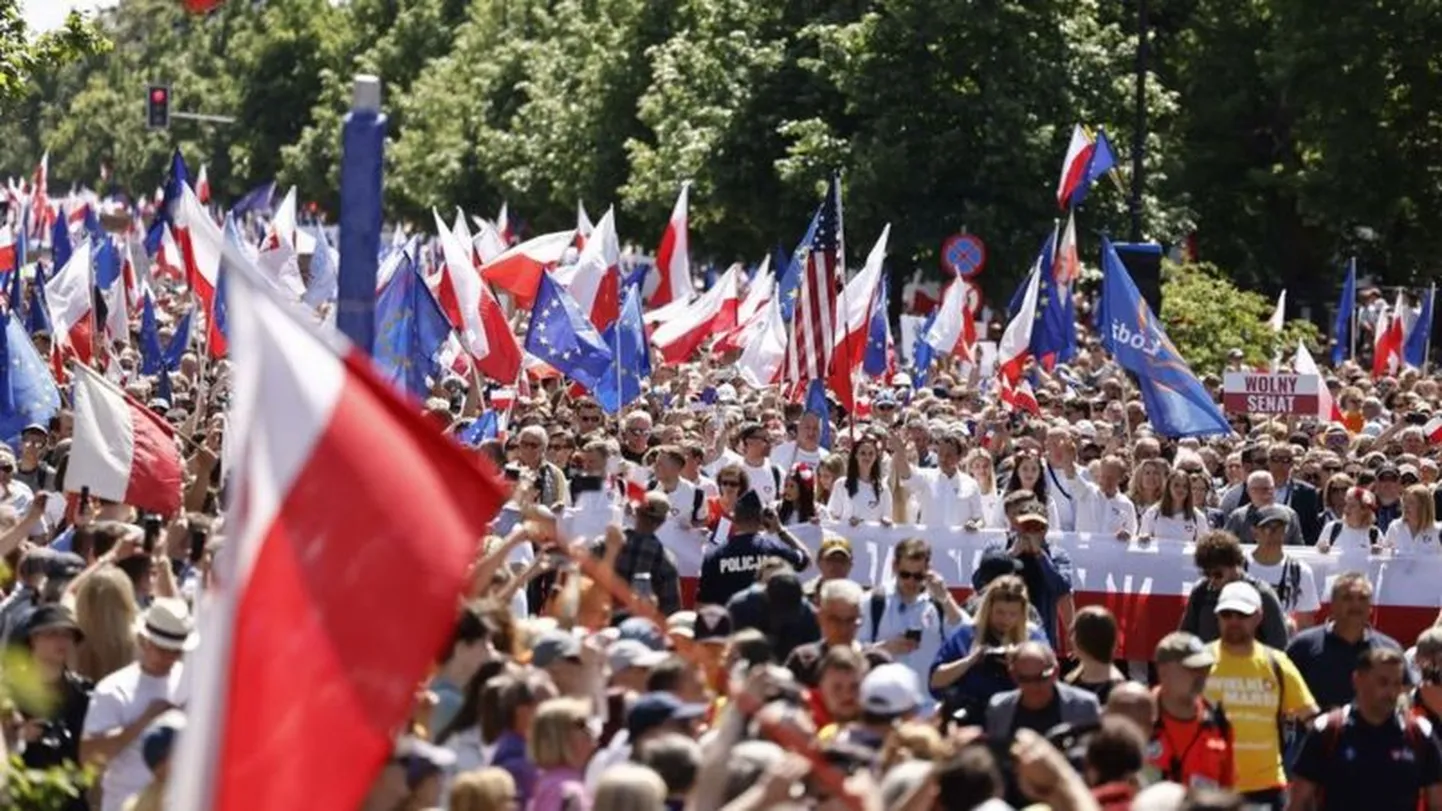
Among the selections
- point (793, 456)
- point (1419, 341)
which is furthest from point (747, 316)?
point (793, 456)

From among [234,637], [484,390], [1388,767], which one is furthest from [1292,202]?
[234,637]

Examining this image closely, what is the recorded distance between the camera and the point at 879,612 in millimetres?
13148

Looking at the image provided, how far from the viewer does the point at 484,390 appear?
27.3m

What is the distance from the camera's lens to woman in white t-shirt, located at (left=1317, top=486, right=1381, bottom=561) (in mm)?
17312

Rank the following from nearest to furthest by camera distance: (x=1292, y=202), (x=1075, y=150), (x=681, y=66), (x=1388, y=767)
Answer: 1. (x=1388, y=767)
2. (x=1075, y=150)
3. (x=681, y=66)
4. (x=1292, y=202)

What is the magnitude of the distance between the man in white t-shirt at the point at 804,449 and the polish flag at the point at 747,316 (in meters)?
9.91

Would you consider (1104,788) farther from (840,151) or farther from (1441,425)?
(840,151)

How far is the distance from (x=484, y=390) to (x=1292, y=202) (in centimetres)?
2984

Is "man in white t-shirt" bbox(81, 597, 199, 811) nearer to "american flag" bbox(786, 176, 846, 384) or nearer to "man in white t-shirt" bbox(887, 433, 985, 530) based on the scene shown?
"man in white t-shirt" bbox(887, 433, 985, 530)

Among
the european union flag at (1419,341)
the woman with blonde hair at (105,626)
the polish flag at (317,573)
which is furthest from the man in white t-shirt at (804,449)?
the european union flag at (1419,341)

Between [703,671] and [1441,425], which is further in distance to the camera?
[1441,425]

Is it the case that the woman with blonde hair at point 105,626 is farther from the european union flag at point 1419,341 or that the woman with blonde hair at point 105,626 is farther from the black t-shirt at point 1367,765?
the european union flag at point 1419,341

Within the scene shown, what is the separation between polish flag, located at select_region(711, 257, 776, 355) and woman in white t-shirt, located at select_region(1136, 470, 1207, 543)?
39.6 feet

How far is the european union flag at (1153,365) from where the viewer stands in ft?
68.3
